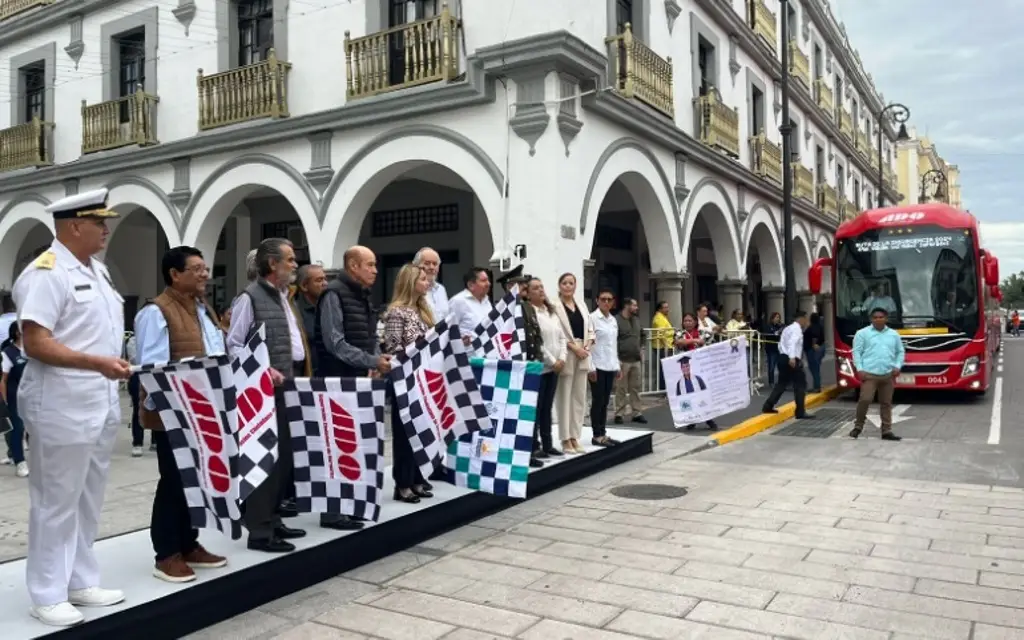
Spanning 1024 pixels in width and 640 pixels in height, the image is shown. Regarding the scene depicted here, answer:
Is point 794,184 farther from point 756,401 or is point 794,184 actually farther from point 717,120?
point 756,401

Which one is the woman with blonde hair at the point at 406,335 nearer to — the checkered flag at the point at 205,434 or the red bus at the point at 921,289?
the checkered flag at the point at 205,434

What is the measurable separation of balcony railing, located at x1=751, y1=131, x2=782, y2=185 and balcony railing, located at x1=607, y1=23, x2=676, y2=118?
550cm

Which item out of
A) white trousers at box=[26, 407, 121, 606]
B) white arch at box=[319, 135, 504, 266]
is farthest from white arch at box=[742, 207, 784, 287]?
white trousers at box=[26, 407, 121, 606]

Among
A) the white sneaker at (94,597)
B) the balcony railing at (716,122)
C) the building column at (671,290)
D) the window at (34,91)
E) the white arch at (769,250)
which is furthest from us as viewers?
the white arch at (769,250)

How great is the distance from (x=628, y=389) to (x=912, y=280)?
6.53 metres

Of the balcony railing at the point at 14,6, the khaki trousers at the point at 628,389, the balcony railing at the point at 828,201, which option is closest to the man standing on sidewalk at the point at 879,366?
the khaki trousers at the point at 628,389

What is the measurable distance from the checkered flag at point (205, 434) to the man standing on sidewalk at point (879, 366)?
28.2ft

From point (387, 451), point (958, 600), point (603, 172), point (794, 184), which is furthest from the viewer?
point (794, 184)

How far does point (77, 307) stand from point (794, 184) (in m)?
21.2

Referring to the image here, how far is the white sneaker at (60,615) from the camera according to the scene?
3396 millimetres

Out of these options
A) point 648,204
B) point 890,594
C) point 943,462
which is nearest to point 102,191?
point 890,594

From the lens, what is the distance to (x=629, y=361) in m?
11.1

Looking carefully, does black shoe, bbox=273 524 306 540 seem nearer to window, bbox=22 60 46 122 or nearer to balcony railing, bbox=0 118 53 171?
balcony railing, bbox=0 118 53 171

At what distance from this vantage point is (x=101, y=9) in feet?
52.4
